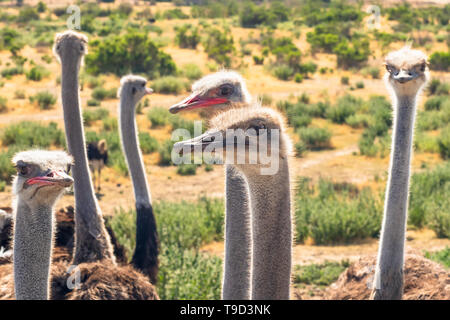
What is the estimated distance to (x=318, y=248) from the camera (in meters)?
6.76

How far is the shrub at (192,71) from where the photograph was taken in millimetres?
20595

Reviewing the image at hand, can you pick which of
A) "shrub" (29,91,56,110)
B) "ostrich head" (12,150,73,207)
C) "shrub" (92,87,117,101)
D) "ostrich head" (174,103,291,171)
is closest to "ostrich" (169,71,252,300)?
"ostrich head" (12,150,73,207)

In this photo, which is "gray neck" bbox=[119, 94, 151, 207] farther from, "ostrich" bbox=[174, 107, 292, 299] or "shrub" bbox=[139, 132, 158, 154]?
"shrub" bbox=[139, 132, 158, 154]

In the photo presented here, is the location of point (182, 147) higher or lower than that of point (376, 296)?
higher

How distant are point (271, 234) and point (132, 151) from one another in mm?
2891

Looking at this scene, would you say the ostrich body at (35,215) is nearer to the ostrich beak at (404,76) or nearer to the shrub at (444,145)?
the ostrich beak at (404,76)

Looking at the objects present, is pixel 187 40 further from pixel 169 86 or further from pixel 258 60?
pixel 169 86

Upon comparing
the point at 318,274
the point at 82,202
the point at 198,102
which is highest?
the point at 198,102

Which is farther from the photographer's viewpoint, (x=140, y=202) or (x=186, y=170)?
(x=186, y=170)

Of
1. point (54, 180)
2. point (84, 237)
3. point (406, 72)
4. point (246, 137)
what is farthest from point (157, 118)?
point (246, 137)

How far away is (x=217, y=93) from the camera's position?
312 centimetres

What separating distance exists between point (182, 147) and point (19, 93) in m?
15.1
